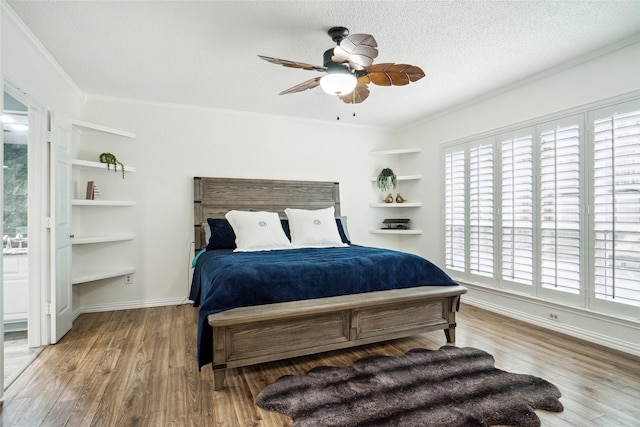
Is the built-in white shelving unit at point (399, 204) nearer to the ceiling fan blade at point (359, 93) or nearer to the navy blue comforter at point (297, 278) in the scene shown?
the navy blue comforter at point (297, 278)

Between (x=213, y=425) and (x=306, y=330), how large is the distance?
0.80 metres

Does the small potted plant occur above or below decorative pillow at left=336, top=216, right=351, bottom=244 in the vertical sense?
above

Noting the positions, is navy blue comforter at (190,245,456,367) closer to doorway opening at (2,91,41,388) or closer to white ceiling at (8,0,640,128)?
doorway opening at (2,91,41,388)

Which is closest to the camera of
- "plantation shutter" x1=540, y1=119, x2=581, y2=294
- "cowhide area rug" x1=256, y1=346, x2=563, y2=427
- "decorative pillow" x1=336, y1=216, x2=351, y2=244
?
"cowhide area rug" x1=256, y1=346, x2=563, y2=427

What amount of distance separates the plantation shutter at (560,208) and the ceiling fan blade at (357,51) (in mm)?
2133

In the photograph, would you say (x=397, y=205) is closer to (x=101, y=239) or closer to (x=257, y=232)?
(x=257, y=232)

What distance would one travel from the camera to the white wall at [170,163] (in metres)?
3.72

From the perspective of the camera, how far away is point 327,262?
252 centimetres

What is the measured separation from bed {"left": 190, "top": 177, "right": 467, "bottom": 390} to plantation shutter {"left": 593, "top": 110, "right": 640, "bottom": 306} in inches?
48.5

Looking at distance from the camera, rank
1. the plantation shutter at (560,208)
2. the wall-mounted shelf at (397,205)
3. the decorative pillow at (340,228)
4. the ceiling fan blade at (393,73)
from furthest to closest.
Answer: the wall-mounted shelf at (397,205) → the decorative pillow at (340,228) → the plantation shutter at (560,208) → the ceiling fan blade at (393,73)

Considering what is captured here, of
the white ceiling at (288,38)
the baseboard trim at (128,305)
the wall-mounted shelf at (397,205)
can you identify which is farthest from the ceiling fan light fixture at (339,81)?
the baseboard trim at (128,305)

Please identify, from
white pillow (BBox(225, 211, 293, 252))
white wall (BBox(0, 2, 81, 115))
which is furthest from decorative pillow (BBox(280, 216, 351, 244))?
white wall (BBox(0, 2, 81, 115))

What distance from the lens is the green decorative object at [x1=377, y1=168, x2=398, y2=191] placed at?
193 inches

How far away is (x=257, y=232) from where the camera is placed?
3.41 m
